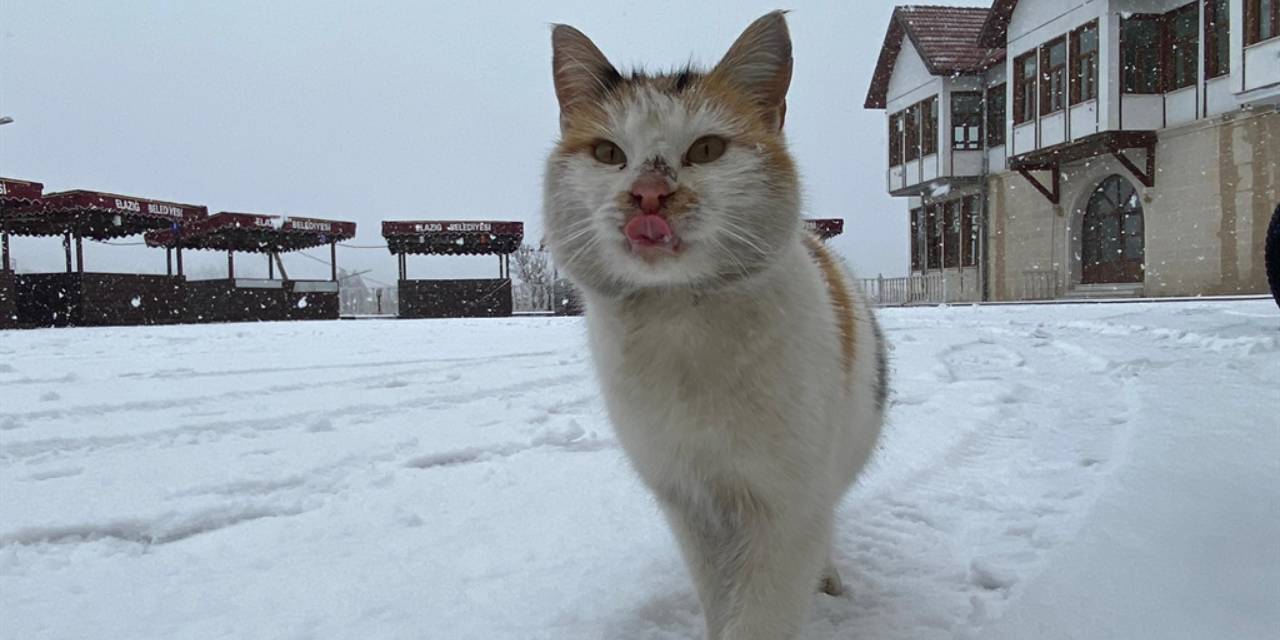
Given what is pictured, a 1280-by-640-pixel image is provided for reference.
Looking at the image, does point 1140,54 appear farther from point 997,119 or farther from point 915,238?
point 915,238

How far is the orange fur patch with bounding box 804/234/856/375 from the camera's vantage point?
1.83 m

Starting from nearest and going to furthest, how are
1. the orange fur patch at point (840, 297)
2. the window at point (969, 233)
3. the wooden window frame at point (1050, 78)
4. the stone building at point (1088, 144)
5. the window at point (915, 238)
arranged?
the orange fur patch at point (840, 297), the stone building at point (1088, 144), the wooden window frame at point (1050, 78), the window at point (969, 233), the window at point (915, 238)

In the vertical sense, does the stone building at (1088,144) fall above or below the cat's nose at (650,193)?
above

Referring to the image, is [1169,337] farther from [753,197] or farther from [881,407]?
[753,197]

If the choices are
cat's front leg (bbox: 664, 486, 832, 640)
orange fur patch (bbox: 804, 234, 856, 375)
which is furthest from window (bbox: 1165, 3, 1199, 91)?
cat's front leg (bbox: 664, 486, 832, 640)

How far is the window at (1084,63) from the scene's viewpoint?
16.4 m

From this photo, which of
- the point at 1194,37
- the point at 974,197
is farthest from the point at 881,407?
the point at 974,197

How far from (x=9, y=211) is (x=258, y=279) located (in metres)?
5.73

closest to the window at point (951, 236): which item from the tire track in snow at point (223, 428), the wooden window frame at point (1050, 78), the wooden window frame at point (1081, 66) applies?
the wooden window frame at point (1050, 78)

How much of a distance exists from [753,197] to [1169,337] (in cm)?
670

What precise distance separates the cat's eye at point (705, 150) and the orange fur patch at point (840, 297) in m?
0.52

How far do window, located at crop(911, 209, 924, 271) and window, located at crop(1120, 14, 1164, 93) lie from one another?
843cm

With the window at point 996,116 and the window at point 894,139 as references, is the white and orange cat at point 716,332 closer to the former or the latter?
the window at point 996,116

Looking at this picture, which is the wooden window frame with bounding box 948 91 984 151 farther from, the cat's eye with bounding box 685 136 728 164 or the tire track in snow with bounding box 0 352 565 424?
the cat's eye with bounding box 685 136 728 164
